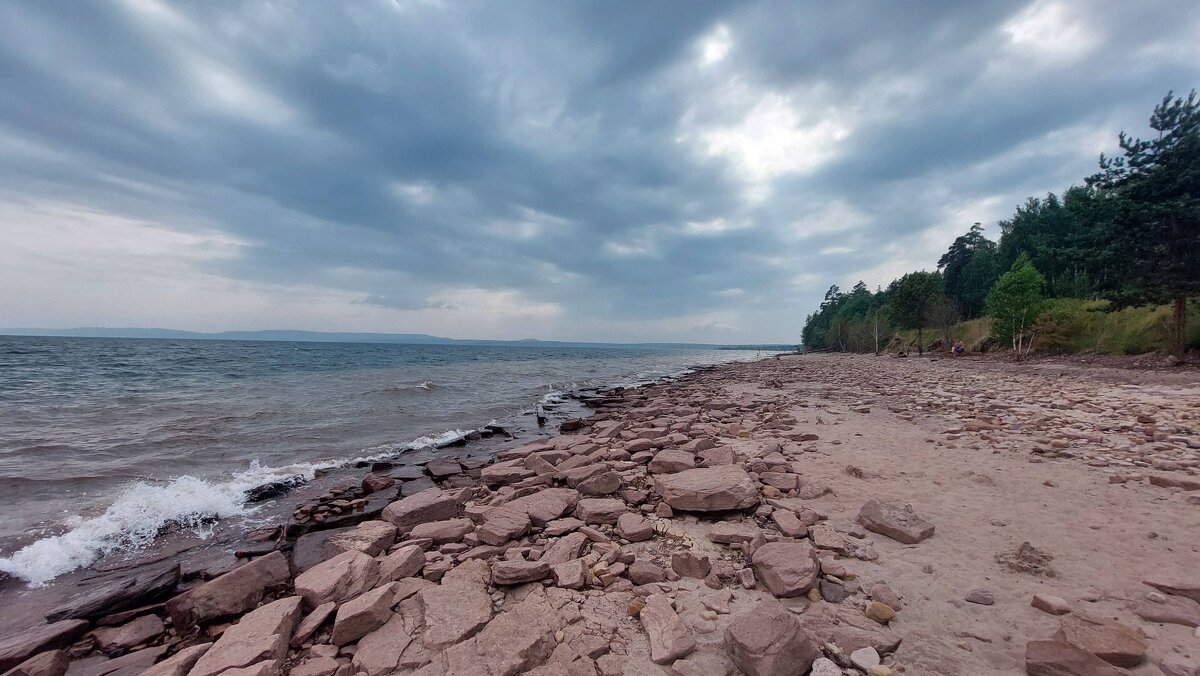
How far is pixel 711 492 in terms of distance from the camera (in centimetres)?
558

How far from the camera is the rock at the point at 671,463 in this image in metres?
7.18

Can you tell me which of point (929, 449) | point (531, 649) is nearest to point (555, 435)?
point (929, 449)

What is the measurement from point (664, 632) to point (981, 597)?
272 cm

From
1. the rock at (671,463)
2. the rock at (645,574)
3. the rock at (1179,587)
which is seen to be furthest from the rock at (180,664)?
the rock at (1179,587)

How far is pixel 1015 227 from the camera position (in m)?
56.9

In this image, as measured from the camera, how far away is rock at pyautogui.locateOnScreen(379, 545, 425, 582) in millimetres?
4570

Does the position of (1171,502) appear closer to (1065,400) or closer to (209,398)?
(1065,400)

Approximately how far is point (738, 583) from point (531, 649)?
6.82ft

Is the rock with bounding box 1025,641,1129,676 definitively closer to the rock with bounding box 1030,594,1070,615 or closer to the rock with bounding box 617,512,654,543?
the rock with bounding box 1030,594,1070,615

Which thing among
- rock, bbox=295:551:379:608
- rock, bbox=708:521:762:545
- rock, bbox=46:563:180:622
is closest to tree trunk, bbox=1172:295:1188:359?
rock, bbox=708:521:762:545

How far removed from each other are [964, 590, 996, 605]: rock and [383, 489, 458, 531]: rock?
6220mm

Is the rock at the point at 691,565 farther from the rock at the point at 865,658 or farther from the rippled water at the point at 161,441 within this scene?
the rippled water at the point at 161,441

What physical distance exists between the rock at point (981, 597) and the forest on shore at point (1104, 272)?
28100 mm

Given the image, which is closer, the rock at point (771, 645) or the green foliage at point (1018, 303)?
the rock at point (771, 645)
